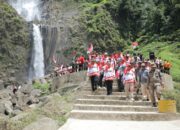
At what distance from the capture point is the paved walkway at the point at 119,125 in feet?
41.7

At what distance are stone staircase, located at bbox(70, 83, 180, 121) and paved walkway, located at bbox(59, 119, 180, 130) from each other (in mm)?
478

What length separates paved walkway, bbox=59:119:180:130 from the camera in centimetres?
1271

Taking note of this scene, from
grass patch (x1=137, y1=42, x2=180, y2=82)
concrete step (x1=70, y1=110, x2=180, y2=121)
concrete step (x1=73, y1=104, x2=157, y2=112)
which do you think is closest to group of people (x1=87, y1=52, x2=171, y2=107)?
concrete step (x1=73, y1=104, x2=157, y2=112)

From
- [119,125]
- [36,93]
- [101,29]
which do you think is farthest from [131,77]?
[101,29]

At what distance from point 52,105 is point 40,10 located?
44.8 meters

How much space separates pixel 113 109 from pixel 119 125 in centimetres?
259

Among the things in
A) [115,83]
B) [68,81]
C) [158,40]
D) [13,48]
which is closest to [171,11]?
[158,40]

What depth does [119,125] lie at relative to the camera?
13273mm

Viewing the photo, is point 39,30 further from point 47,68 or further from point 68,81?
point 68,81

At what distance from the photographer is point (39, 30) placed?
4972 cm

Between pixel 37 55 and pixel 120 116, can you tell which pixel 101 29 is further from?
pixel 120 116

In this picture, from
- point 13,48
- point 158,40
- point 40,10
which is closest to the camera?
point 158,40

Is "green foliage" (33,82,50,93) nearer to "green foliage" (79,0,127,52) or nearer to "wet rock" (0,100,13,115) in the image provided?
"wet rock" (0,100,13,115)

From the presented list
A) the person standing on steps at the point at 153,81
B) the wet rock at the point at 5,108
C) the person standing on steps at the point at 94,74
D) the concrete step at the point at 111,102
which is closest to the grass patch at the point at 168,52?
the person standing on steps at the point at 94,74
